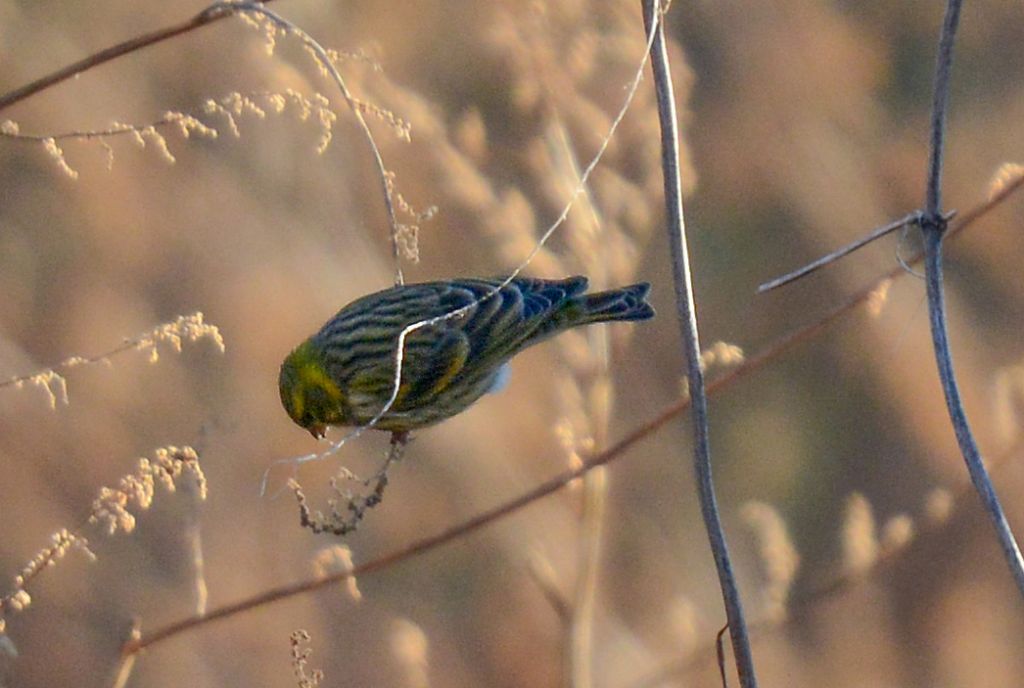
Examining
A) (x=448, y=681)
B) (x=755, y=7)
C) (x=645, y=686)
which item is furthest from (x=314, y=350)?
(x=755, y=7)

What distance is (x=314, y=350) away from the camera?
124 inches

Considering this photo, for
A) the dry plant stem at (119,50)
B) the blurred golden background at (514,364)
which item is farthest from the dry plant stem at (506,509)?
the blurred golden background at (514,364)

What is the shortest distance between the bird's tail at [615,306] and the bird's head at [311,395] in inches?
22.3

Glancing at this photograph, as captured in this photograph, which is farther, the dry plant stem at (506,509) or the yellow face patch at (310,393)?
the yellow face patch at (310,393)

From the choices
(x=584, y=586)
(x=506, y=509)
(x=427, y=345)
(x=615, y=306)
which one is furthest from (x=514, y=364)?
(x=506, y=509)

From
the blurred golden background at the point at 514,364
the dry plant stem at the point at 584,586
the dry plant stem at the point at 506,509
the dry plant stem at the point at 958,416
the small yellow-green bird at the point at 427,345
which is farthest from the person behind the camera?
the blurred golden background at the point at 514,364

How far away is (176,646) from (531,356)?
4.42 feet

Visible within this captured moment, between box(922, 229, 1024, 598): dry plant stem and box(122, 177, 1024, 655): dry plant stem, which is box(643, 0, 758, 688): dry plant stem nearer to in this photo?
box(922, 229, 1024, 598): dry plant stem

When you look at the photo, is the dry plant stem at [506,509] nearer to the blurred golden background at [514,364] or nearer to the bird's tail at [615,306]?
the bird's tail at [615,306]

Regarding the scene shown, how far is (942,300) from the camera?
1470mm

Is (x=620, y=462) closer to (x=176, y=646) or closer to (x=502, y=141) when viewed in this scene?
(x=502, y=141)

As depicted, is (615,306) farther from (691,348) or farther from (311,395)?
(691,348)

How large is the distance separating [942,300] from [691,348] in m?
0.27

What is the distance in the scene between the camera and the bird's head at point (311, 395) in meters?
3.02
